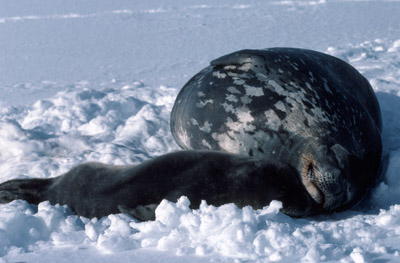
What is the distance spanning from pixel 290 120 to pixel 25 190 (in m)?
1.08

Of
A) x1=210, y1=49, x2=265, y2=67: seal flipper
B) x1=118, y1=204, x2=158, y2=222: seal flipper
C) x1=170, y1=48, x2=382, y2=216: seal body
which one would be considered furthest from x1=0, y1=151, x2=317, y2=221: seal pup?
x1=210, y1=49, x2=265, y2=67: seal flipper

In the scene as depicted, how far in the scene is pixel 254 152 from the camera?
2.02 meters

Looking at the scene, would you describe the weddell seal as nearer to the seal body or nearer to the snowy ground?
the seal body

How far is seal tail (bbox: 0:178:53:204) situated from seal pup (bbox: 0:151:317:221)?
0.02m

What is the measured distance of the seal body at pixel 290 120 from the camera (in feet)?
6.23

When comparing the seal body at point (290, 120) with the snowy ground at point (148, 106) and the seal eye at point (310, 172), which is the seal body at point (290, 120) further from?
the snowy ground at point (148, 106)

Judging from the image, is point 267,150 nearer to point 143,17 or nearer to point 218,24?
point 218,24

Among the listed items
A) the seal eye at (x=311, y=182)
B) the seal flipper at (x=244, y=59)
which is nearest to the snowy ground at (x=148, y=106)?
the seal eye at (x=311, y=182)

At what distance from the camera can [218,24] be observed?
670 centimetres

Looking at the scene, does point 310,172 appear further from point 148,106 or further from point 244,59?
point 148,106

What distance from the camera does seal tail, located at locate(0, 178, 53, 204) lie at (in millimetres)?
1896

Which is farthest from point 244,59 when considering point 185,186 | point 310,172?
point 185,186

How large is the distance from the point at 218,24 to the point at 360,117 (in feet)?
15.7

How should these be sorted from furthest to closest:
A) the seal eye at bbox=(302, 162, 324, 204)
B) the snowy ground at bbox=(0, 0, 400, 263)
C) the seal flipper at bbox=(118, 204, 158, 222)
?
the seal eye at bbox=(302, 162, 324, 204)
the seal flipper at bbox=(118, 204, 158, 222)
the snowy ground at bbox=(0, 0, 400, 263)
